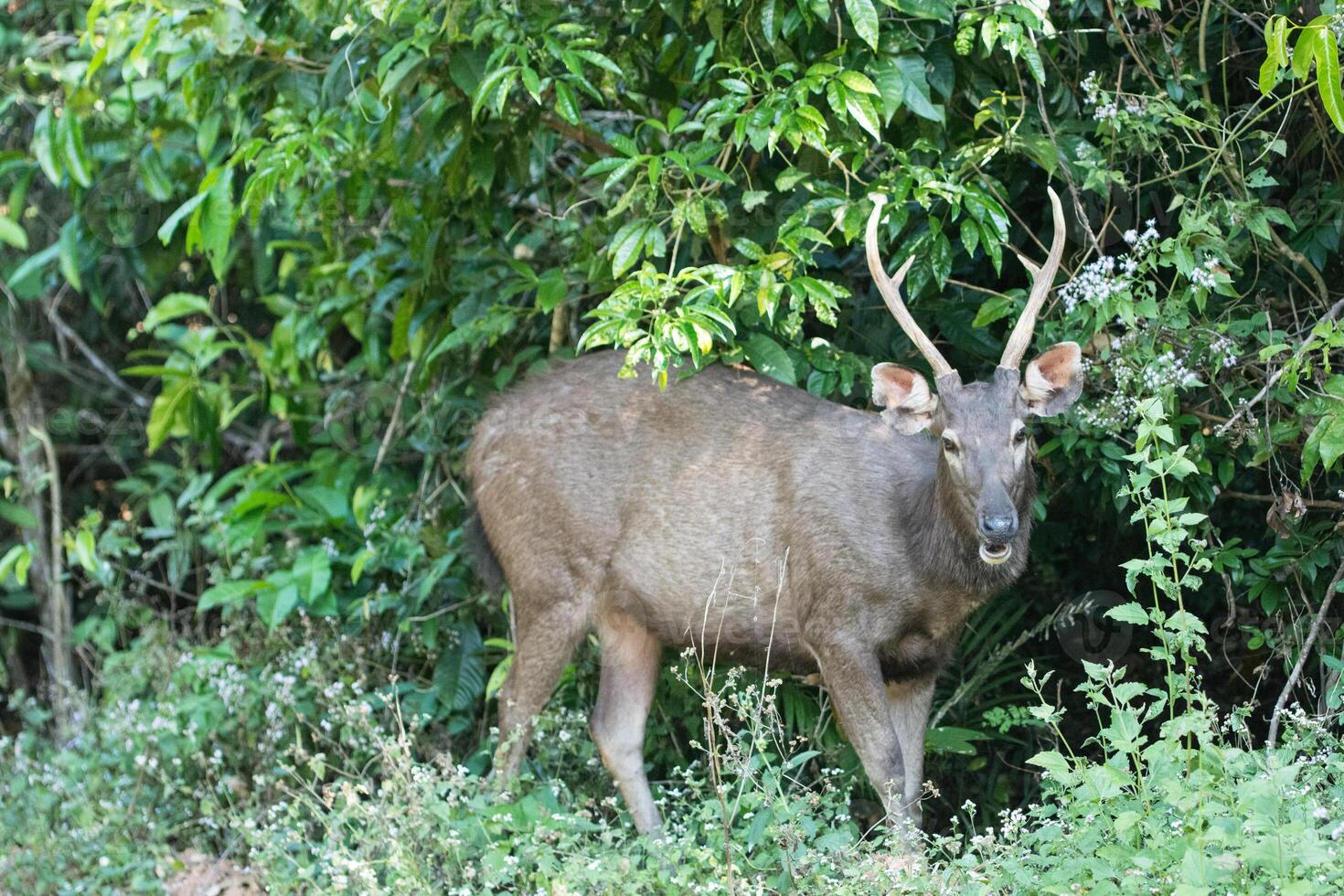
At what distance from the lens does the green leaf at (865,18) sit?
539 cm

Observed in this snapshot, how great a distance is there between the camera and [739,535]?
20.7 feet

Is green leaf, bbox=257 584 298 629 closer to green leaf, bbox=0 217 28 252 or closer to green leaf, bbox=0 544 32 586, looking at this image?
green leaf, bbox=0 544 32 586

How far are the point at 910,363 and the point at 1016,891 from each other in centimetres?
288

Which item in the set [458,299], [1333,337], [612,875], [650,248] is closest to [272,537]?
[458,299]

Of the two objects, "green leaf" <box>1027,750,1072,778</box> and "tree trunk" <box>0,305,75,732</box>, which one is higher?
"green leaf" <box>1027,750,1072,778</box>

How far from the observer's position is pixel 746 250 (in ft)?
19.9

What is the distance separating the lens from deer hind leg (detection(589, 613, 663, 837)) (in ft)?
21.7

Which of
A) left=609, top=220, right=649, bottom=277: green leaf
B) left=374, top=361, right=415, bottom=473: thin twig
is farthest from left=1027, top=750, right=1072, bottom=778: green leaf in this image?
left=374, top=361, right=415, bottom=473: thin twig

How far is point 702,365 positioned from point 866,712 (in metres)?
1.50

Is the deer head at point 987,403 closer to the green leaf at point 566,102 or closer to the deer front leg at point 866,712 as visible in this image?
the deer front leg at point 866,712

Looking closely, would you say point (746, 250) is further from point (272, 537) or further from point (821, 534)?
point (272, 537)

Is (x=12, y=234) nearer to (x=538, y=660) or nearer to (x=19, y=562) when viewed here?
(x=19, y=562)

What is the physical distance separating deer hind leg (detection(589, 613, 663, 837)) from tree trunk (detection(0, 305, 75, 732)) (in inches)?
164

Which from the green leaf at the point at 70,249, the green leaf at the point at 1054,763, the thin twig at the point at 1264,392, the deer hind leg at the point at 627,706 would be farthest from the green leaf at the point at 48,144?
the green leaf at the point at 1054,763
